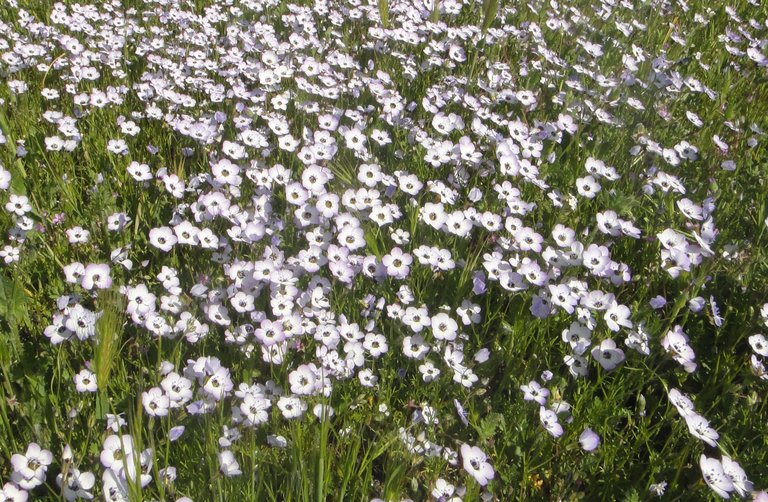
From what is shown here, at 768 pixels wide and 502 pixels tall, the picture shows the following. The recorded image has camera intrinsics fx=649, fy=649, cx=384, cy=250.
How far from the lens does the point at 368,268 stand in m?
3.14

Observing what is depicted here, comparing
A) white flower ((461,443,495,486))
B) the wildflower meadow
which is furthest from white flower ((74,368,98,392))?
white flower ((461,443,495,486))

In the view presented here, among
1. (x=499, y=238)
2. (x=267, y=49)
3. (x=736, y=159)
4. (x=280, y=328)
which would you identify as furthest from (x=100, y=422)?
(x=736, y=159)

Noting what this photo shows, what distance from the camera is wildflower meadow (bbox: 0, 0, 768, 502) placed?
240 cm

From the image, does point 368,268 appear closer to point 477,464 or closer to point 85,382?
point 477,464

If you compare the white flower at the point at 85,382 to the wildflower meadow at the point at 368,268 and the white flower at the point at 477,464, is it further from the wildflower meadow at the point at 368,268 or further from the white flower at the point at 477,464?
the white flower at the point at 477,464

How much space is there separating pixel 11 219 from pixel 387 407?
81.3 inches

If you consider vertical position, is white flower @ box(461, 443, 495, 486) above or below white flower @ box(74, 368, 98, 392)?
above

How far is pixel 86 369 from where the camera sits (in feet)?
8.36

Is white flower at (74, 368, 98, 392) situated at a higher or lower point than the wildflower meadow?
lower

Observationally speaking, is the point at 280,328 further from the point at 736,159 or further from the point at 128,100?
the point at 736,159

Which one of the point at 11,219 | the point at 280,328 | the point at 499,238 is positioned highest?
the point at 499,238

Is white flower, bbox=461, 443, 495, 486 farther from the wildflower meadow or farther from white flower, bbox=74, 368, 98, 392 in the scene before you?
white flower, bbox=74, 368, 98, 392

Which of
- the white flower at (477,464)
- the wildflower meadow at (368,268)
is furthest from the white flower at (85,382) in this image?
the white flower at (477,464)

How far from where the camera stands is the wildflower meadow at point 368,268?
240 cm
